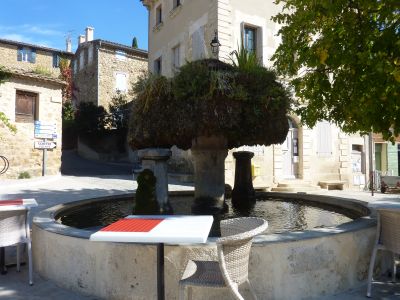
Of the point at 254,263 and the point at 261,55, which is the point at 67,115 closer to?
the point at 261,55

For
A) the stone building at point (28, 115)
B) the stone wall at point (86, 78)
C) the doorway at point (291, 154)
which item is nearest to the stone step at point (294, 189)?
the doorway at point (291, 154)

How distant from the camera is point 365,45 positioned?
4.09 metres

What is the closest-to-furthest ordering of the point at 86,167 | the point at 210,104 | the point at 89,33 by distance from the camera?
the point at 210,104 → the point at 86,167 → the point at 89,33

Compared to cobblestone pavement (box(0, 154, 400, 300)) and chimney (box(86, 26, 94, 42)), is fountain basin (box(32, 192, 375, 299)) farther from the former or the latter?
chimney (box(86, 26, 94, 42))

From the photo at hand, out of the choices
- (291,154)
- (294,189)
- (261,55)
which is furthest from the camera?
(291,154)

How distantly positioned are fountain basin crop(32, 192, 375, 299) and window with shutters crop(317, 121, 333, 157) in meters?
13.4

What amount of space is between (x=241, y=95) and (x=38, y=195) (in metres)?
7.91

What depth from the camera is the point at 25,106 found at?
15586 millimetres

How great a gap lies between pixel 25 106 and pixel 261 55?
9851 millimetres

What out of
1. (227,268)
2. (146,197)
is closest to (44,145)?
(146,197)

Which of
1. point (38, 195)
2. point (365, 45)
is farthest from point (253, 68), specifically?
point (38, 195)

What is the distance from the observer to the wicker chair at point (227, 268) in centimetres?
227

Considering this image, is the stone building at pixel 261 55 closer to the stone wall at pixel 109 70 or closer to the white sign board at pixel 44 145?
the white sign board at pixel 44 145

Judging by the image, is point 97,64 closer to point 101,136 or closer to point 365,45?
point 101,136
